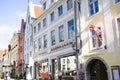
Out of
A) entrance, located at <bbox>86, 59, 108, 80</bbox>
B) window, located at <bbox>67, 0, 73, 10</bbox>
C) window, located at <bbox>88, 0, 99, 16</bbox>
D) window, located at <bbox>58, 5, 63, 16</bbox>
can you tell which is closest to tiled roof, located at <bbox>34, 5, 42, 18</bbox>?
window, located at <bbox>58, 5, 63, 16</bbox>

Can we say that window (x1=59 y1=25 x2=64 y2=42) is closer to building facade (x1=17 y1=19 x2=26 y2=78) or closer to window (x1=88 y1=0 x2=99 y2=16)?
window (x1=88 y1=0 x2=99 y2=16)

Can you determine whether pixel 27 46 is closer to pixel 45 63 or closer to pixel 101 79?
pixel 45 63

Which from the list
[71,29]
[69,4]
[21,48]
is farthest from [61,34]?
[21,48]

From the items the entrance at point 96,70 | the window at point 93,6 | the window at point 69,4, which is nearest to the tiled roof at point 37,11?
the window at point 69,4

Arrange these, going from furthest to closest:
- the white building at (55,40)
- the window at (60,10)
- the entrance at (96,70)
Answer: the window at (60,10)
the white building at (55,40)
the entrance at (96,70)

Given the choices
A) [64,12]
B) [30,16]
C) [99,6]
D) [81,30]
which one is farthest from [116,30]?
[30,16]

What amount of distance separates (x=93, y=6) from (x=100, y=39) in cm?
305

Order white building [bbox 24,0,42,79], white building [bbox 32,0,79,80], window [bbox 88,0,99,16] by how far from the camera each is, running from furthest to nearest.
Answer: white building [bbox 24,0,42,79] < white building [bbox 32,0,79,80] < window [bbox 88,0,99,16]

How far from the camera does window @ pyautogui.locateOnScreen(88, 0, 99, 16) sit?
663 inches

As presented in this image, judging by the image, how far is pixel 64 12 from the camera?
73.4 feet

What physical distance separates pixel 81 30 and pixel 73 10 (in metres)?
2.88

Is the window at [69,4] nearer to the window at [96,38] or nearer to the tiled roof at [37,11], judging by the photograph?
the window at [96,38]

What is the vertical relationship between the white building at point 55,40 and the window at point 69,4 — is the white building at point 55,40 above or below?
below

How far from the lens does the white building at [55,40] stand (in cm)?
2092
